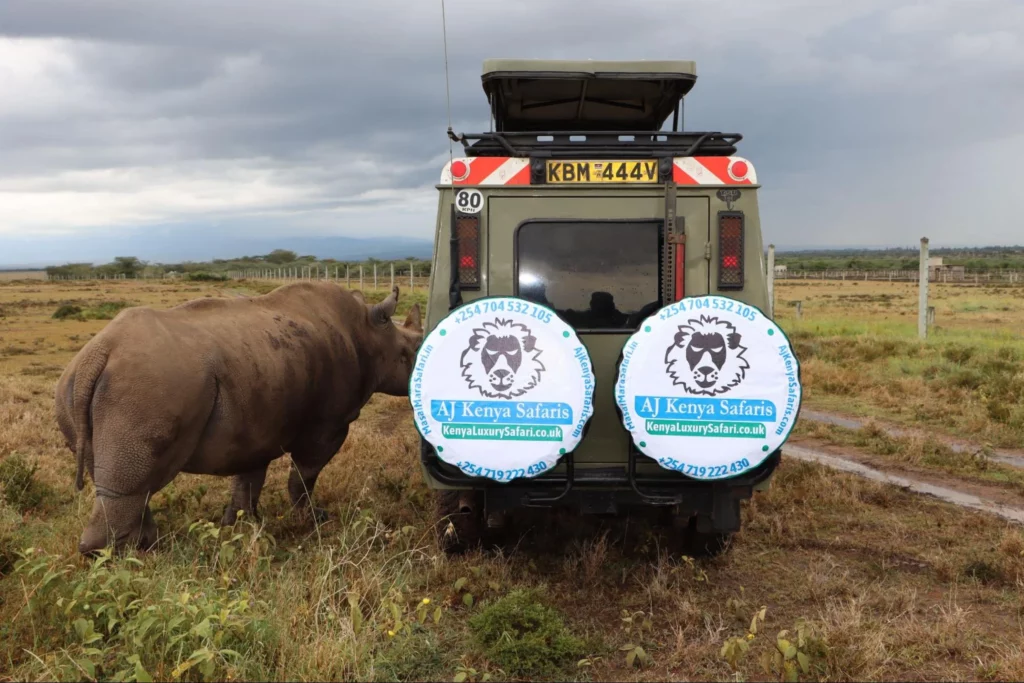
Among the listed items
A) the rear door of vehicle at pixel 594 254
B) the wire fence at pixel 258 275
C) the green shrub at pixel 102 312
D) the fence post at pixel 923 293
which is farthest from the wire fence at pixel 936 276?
the rear door of vehicle at pixel 594 254

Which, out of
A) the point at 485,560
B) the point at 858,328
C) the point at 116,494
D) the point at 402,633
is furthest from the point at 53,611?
the point at 858,328

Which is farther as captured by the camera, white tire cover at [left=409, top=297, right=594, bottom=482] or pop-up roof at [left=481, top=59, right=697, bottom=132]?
pop-up roof at [left=481, top=59, right=697, bottom=132]

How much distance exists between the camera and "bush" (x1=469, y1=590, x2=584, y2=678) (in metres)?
3.83

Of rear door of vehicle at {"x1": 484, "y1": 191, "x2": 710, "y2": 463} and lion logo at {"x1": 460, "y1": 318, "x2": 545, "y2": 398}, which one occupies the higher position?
rear door of vehicle at {"x1": 484, "y1": 191, "x2": 710, "y2": 463}

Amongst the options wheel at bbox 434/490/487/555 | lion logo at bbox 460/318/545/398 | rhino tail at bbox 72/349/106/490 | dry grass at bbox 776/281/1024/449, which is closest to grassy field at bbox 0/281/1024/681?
wheel at bbox 434/490/487/555

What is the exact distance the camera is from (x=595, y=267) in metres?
5.01

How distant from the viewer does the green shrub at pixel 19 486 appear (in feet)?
20.5

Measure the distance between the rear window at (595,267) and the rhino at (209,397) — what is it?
188cm

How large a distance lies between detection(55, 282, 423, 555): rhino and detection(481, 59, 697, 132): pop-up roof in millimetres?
2212

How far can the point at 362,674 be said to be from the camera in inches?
139

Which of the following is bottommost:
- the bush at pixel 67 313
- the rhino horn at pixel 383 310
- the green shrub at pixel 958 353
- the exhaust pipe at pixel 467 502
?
the green shrub at pixel 958 353

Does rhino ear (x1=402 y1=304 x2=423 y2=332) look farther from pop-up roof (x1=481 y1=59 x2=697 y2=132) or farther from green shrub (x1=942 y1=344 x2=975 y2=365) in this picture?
green shrub (x1=942 y1=344 x2=975 y2=365)

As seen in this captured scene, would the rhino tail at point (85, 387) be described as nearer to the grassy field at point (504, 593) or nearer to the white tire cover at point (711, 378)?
the grassy field at point (504, 593)

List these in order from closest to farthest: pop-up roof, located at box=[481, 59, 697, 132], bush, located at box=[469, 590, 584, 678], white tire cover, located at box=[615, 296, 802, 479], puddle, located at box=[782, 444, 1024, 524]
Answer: bush, located at box=[469, 590, 584, 678] < white tire cover, located at box=[615, 296, 802, 479] < pop-up roof, located at box=[481, 59, 697, 132] < puddle, located at box=[782, 444, 1024, 524]
